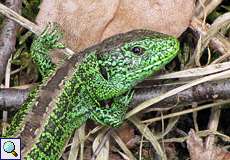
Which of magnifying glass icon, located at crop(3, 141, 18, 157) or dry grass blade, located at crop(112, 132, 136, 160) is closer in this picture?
magnifying glass icon, located at crop(3, 141, 18, 157)

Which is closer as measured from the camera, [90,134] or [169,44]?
[169,44]

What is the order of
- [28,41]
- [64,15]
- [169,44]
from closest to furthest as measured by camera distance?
[169,44], [64,15], [28,41]

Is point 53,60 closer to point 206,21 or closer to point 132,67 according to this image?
point 132,67

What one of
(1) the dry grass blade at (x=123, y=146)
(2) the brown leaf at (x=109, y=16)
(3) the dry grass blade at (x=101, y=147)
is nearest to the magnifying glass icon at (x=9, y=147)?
(3) the dry grass blade at (x=101, y=147)

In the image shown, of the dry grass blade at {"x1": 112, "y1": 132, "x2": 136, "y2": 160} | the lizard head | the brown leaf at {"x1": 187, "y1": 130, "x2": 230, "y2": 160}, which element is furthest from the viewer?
the dry grass blade at {"x1": 112, "y1": 132, "x2": 136, "y2": 160}

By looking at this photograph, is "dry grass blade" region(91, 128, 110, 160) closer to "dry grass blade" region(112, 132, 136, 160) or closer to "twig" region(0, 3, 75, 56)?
"dry grass blade" region(112, 132, 136, 160)

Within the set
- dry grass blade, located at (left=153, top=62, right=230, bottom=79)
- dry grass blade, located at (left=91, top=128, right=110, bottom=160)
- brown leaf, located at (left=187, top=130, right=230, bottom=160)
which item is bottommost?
brown leaf, located at (left=187, top=130, right=230, bottom=160)

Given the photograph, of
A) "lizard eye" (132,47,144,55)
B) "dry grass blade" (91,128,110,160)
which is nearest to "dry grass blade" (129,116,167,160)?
"dry grass blade" (91,128,110,160)

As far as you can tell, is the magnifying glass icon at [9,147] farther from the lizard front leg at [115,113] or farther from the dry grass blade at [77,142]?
the lizard front leg at [115,113]

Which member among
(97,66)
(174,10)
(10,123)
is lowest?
(10,123)

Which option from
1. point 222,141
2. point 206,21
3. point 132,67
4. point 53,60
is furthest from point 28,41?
point 222,141
